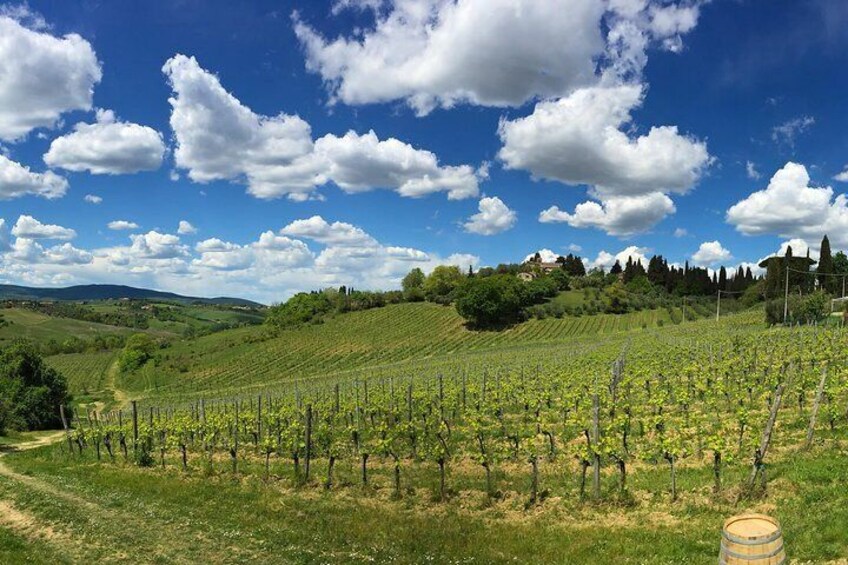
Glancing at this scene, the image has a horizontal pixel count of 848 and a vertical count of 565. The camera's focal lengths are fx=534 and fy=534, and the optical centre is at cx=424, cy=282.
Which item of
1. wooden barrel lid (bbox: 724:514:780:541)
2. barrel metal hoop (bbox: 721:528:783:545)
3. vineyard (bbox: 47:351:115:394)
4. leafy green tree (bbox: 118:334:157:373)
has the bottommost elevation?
vineyard (bbox: 47:351:115:394)

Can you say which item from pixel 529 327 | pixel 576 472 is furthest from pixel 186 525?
pixel 529 327

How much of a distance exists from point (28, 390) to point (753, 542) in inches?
2239

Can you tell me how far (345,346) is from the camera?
96.1 m

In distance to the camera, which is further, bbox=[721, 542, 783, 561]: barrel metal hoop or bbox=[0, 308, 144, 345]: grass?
bbox=[0, 308, 144, 345]: grass

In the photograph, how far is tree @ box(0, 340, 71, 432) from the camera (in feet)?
149

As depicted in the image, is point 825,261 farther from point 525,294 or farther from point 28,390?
point 28,390

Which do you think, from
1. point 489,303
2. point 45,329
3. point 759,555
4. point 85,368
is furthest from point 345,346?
point 45,329

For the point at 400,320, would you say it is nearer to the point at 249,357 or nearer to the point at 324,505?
the point at 249,357

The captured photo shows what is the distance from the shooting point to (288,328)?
12200 cm

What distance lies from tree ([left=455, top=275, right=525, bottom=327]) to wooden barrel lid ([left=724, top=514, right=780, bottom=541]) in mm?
98080

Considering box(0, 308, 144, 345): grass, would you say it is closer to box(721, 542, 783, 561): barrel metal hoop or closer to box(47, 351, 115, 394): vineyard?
box(47, 351, 115, 394): vineyard

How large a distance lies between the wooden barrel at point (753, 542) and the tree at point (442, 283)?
123 meters

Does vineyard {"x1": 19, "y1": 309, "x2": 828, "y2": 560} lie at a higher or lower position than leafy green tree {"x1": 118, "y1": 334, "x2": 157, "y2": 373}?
higher

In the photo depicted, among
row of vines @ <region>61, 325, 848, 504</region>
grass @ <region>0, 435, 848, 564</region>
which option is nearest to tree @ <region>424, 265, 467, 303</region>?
row of vines @ <region>61, 325, 848, 504</region>
